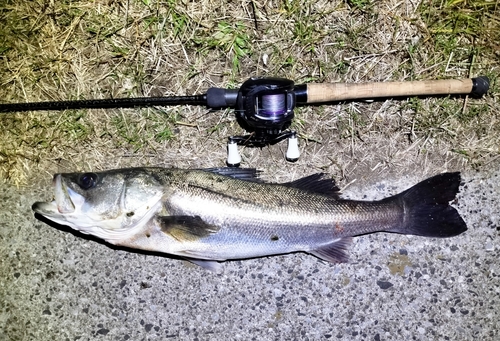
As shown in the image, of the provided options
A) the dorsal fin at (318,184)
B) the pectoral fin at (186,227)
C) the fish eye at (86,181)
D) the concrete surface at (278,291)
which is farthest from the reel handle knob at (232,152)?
the fish eye at (86,181)

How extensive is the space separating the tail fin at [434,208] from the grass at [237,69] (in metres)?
0.26

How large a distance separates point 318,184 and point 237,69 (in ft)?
3.42

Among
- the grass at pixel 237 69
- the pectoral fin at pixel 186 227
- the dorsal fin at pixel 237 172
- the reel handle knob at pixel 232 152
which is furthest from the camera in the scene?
the grass at pixel 237 69

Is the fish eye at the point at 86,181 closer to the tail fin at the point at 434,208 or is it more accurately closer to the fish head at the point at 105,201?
the fish head at the point at 105,201

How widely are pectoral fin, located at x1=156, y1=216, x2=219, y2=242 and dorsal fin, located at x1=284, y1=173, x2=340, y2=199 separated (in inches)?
25.4

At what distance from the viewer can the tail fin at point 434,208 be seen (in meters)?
2.78

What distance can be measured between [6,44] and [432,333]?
3834 mm

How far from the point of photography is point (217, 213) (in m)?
2.57

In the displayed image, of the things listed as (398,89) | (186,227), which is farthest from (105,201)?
(398,89)

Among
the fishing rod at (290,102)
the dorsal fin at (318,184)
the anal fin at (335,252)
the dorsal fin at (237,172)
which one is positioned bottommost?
the anal fin at (335,252)

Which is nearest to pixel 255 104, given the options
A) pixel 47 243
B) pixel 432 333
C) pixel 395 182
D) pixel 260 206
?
pixel 260 206

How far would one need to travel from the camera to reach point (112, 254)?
10.0ft

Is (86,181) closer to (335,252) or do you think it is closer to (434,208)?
(335,252)

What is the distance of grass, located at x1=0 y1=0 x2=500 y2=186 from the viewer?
301 centimetres
